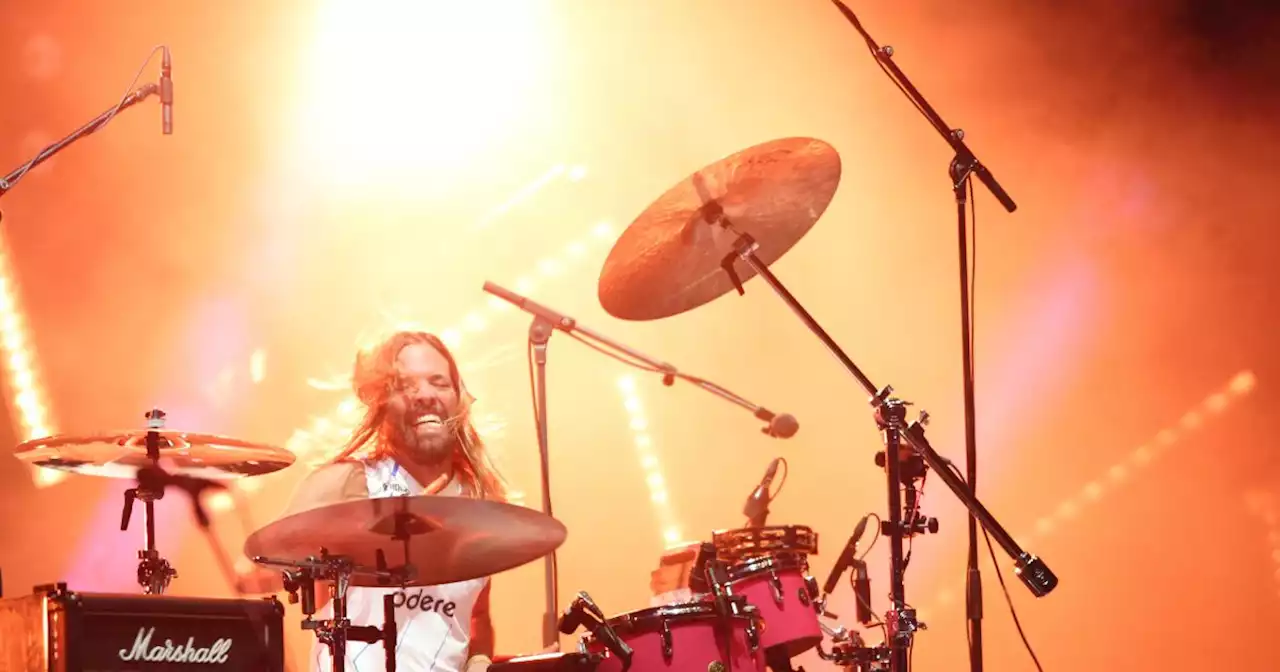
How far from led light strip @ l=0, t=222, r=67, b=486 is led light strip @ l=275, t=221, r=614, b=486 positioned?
2.00 ft

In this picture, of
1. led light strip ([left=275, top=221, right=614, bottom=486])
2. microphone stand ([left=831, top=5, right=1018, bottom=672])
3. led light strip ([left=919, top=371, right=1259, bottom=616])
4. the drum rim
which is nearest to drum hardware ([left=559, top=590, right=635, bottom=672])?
the drum rim

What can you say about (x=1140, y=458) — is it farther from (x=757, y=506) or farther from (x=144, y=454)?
(x=144, y=454)

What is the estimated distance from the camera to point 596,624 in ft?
9.85

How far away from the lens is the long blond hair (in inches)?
137

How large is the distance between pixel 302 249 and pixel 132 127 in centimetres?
67

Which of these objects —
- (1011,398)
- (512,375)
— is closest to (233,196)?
(512,375)


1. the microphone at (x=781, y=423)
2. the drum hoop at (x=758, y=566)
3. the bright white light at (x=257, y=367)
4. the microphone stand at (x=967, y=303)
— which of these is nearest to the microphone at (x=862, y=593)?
the drum hoop at (x=758, y=566)

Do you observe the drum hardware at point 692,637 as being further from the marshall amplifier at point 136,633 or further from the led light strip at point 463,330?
the led light strip at point 463,330

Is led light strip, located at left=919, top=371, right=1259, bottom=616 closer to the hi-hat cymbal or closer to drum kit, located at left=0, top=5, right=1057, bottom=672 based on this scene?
drum kit, located at left=0, top=5, right=1057, bottom=672

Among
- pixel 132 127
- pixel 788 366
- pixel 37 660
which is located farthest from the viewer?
pixel 788 366

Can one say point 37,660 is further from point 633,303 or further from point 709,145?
point 709,145

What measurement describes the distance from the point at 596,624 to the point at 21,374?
7.57 feet

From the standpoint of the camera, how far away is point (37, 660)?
2352 millimetres

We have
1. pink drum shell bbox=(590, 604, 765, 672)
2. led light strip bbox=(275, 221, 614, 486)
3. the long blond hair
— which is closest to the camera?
pink drum shell bbox=(590, 604, 765, 672)
